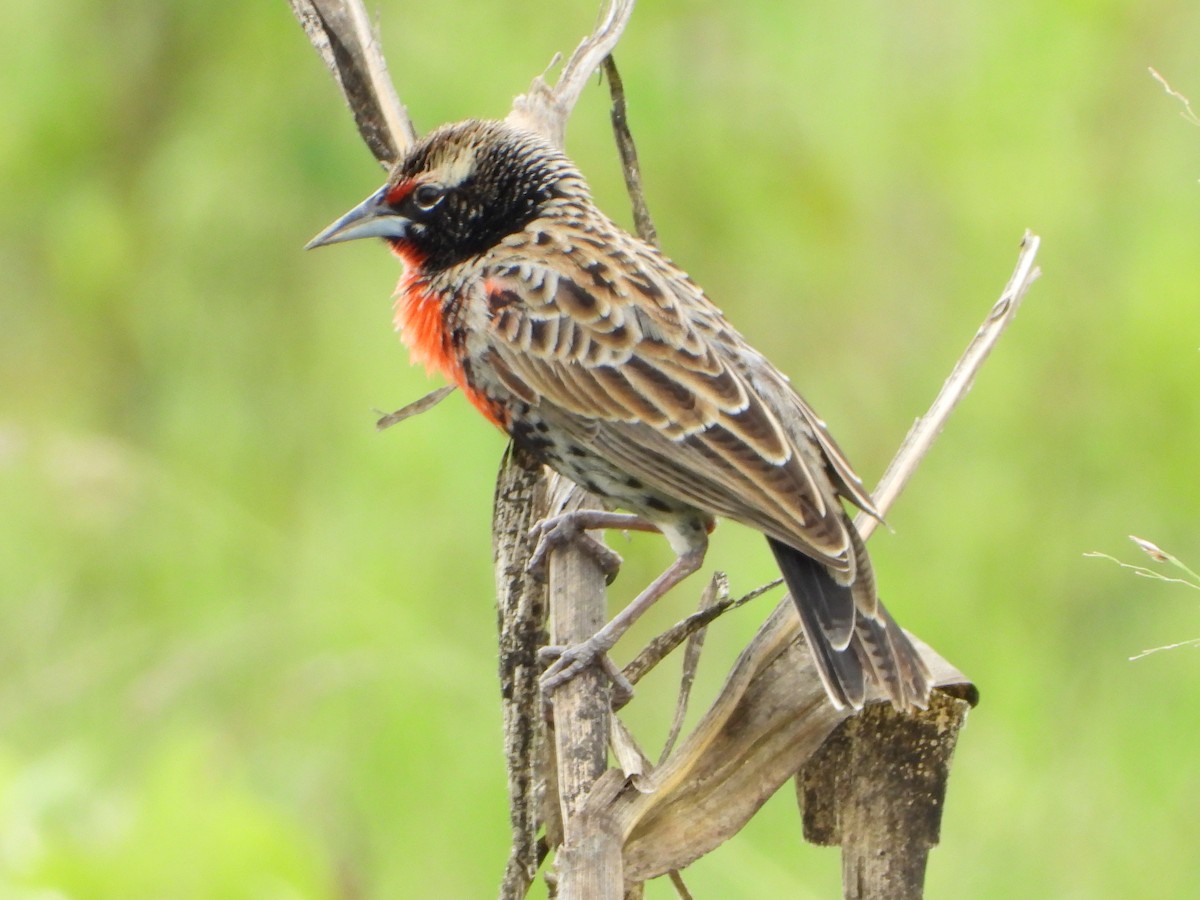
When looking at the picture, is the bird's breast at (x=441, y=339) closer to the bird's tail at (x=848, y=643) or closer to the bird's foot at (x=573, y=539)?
the bird's foot at (x=573, y=539)

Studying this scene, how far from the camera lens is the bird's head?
3.58 metres

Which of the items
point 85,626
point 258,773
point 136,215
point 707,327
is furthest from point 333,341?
point 707,327

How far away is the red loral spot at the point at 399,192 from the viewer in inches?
141

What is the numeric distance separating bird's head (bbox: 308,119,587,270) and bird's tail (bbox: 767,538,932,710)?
3.62 feet

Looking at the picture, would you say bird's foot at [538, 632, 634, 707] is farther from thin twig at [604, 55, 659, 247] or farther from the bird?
thin twig at [604, 55, 659, 247]

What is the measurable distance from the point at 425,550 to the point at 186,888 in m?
1.86

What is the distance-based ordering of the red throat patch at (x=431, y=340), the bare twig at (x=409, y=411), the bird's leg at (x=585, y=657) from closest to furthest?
the bird's leg at (x=585, y=657) < the bare twig at (x=409, y=411) < the red throat patch at (x=431, y=340)

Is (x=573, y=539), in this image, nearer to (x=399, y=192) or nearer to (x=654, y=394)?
(x=654, y=394)

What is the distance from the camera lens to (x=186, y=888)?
10.6ft

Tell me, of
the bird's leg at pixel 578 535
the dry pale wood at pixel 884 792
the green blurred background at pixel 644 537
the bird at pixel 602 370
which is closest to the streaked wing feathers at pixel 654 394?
the bird at pixel 602 370

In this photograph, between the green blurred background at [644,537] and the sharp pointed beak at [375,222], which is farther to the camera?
the green blurred background at [644,537]

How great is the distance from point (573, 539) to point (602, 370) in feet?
1.31

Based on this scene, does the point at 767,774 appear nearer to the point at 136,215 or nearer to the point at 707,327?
the point at 707,327

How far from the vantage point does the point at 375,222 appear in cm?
365
